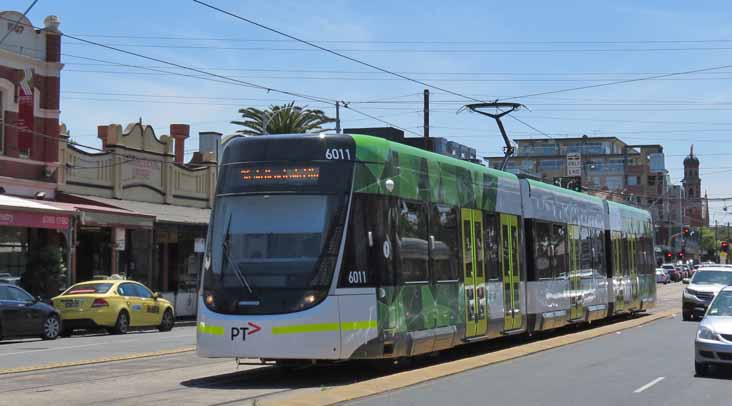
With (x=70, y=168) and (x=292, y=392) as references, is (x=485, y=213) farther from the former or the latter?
(x=70, y=168)

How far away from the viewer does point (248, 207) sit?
14.5 m

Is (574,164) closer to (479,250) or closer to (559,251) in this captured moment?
(559,251)

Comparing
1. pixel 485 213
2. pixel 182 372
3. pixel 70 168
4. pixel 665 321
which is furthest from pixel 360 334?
pixel 70 168

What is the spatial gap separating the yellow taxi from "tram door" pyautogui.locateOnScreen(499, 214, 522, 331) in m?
11.9

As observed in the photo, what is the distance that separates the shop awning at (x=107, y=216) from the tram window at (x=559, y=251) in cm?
1604

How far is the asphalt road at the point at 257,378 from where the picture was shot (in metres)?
12.7

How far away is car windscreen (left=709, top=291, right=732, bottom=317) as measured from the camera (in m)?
16.2

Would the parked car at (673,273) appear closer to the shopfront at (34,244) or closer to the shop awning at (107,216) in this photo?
the shop awning at (107,216)

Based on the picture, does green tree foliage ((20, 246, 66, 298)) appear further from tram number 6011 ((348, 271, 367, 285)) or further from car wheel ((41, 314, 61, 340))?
tram number 6011 ((348, 271, 367, 285))

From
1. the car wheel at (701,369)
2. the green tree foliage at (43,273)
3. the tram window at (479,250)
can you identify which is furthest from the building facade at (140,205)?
the car wheel at (701,369)

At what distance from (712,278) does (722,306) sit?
18.9m

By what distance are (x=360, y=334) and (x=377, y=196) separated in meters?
2.05

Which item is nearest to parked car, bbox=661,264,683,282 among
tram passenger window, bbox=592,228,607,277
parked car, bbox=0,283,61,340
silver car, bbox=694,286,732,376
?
tram passenger window, bbox=592,228,607,277

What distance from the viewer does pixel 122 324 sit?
28297 mm
